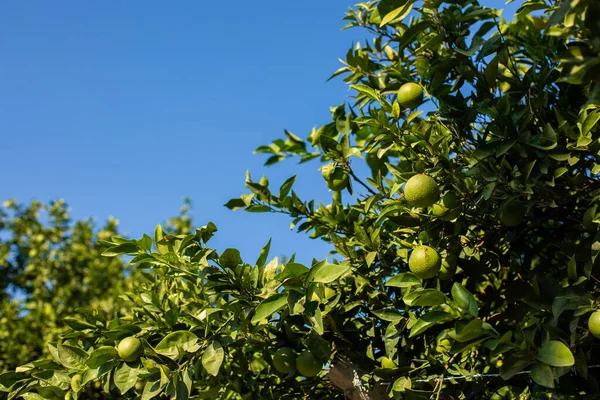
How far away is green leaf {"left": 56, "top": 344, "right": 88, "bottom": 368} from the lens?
2.10m

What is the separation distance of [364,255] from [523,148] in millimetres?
735

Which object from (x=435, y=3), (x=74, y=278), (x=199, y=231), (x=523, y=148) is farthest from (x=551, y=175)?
(x=74, y=278)

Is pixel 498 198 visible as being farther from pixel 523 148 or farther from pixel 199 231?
pixel 199 231

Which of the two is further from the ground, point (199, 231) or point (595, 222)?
point (199, 231)

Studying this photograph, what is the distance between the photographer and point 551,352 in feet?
4.68

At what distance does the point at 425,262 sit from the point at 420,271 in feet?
0.11

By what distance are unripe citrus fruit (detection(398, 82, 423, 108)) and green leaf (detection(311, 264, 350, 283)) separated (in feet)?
2.75

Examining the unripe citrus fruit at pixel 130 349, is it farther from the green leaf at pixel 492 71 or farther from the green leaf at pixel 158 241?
the green leaf at pixel 492 71

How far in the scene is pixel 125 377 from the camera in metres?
1.93

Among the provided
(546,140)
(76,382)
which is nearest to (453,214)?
(546,140)

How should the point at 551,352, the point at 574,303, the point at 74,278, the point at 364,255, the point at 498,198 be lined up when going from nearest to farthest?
the point at 551,352, the point at 574,303, the point at 498,198, the point at 364,255, the point at 74,278

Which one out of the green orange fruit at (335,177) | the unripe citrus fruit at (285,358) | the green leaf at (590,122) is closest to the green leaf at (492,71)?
the green leaf at (590,122)

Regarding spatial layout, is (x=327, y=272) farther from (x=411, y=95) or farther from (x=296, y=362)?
(x=411, y=95)

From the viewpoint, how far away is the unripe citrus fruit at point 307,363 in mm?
1946
